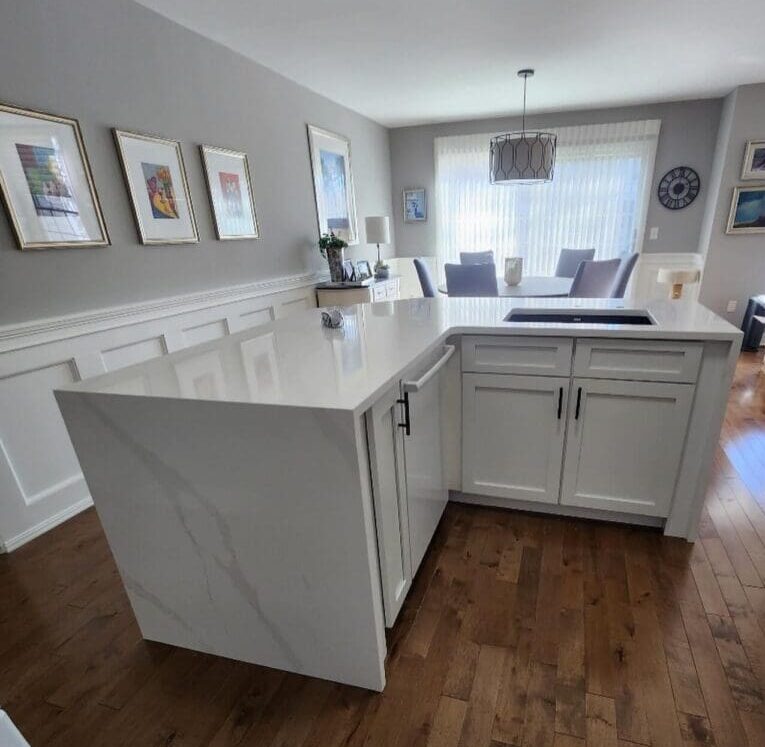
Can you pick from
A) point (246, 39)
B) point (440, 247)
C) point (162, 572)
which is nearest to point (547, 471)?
point (162, 572)

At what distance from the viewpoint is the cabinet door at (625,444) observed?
157 centimetres

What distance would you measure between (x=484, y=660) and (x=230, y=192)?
289 centimetres

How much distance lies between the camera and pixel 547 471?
5.85 ft

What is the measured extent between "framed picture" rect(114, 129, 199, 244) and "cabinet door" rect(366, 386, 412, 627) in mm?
1915

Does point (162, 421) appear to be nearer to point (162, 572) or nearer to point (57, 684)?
point (162, 572)

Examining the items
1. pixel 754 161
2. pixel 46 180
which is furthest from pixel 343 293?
pixel 754 161

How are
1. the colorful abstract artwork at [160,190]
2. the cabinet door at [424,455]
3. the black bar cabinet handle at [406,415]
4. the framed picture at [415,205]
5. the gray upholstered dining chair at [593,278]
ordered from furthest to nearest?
1. the framed picture at [415,205]
2. the gray upholstered dining chair at [593,278]
3. the colorful abstract artwork at [160,190]
4. the cabinet door at [424,455]
5. the black bar cabinet handle at [406,415]

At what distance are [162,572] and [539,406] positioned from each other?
1439mm

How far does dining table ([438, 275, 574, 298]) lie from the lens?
326 cm

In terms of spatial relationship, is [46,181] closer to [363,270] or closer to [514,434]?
[514,434]

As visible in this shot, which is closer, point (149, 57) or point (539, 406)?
point (539, 406)

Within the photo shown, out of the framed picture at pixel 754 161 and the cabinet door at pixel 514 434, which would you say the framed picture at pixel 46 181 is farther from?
the framed picture at pixel 754 161

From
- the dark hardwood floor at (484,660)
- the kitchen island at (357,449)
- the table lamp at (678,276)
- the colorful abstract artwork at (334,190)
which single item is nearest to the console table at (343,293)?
the colorful abstract artwork at (334,190)

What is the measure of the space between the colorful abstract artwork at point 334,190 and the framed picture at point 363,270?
39 centimetres
